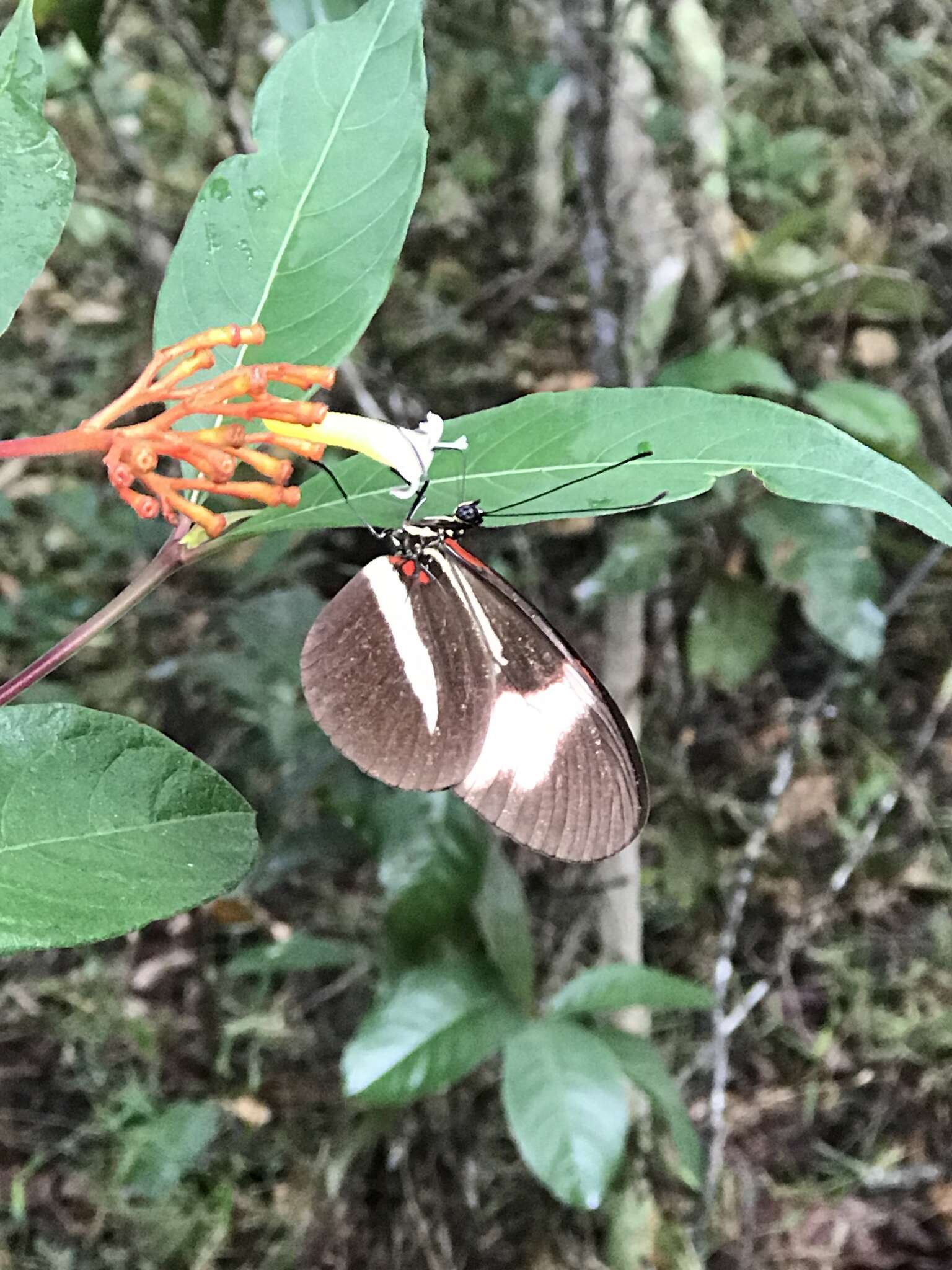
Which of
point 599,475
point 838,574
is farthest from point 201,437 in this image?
point 838,574

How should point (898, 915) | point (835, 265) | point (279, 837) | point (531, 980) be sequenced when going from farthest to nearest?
1. point (898, 915)
2. point (835, 265)
3. point (279, 837)
4. point (531, 980)

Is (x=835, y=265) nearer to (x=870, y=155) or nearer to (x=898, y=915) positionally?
(x=870, y=155)

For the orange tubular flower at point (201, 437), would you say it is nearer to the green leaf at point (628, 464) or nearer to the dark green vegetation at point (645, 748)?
the green leaf at point (628, 464)

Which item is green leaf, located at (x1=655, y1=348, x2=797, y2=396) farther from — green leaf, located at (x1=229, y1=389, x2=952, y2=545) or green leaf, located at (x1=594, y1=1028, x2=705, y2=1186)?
green leaf, located at (x1=594, y1=1028, x2=705, y2=1186)

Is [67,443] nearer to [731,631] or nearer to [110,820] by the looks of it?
[110,820]

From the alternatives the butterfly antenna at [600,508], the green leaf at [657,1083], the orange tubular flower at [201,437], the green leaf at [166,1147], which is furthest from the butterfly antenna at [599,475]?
the green leaf at [166,1147]

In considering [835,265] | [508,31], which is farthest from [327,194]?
[508,31]

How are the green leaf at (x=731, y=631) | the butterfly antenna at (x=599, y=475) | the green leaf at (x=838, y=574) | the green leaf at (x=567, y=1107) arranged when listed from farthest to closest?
the green leaf at (x=731, y=631) < the green leaf at (x=838, y=574) < the green leaf at (x=567, y=1107) < the butterfly antenna at (x=599, y=475)

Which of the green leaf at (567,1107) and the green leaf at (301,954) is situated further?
the green leaf at (301,954)
